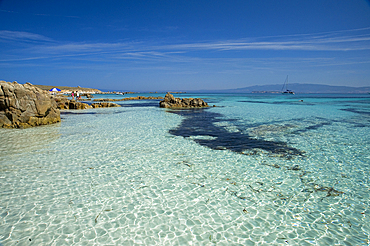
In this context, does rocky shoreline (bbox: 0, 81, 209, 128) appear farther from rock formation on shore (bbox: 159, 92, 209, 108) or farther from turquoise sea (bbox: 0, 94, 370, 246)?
rock formation on shore (bbox: 159, 92, 209, 108)

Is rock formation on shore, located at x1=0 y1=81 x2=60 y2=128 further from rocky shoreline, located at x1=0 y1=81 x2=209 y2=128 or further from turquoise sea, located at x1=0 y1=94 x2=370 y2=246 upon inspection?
turquoise sea, located at x1=0 y1=94 x2=370 y2=246

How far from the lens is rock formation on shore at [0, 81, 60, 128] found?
50.7ft

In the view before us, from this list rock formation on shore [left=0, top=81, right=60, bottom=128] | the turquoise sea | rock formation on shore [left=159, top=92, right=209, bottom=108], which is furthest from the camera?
rock formation on shore [left=159, top=92, right=209, bottom=108]

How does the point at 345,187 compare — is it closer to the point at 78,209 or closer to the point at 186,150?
the point at 186,150

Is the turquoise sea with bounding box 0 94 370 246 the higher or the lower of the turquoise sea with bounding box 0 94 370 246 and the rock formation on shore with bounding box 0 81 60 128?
the lower

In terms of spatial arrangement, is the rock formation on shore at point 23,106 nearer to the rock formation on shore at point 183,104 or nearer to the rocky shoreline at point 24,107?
the rocky shoreline at point 24,107

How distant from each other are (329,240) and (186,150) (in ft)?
22.0

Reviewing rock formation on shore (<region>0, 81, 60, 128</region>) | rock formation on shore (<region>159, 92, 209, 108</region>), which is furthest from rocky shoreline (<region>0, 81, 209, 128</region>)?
rock formation on shore (<region>159, 92, 209, 108</region>)

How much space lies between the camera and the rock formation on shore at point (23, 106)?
15445 millimetres

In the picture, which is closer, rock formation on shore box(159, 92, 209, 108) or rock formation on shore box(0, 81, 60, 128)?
rock formation on shore box(0, 81, 60, 128)

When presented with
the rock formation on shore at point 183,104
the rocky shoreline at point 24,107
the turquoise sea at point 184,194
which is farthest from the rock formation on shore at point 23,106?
the rock formation on shore at point 183,104

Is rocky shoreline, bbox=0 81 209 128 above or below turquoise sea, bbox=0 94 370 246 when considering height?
above

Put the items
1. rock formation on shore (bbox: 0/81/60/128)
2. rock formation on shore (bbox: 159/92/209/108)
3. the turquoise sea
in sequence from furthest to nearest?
rock formation on shore (bbox: 159/92/209/108)
rock formation on shore (bbox: 0/81/60/128)
the turquoise sea

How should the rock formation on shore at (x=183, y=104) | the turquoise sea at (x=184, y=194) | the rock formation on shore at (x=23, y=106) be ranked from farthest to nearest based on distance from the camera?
the rock formation on shore at (x=183, y=104)
the rock formation on shore at (x=23, y=106)
the turquoise sea at (x=184, y=194)
